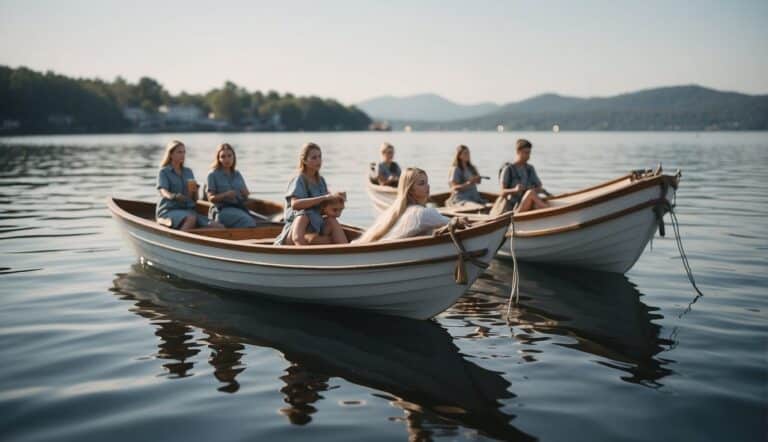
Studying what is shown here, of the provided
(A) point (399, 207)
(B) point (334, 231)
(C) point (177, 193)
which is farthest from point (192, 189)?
(A) point (399, 207)

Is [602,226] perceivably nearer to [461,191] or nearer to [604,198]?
[604,198]

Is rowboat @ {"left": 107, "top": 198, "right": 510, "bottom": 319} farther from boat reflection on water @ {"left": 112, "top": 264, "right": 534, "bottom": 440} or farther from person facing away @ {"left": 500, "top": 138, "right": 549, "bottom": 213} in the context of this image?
person facing away @ {"left": 500, "top": 138, "right": 549, "bottom": 213}

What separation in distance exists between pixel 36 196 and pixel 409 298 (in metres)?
17.3

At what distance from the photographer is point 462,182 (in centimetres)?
1278

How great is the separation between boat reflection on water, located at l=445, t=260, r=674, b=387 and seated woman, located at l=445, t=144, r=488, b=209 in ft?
8.09

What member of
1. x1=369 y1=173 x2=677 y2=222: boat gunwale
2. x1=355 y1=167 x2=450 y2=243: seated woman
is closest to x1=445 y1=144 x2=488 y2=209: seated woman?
x1=369 y1=173 x2=677 y2=222: boat gunwale

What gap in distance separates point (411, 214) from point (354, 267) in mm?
881

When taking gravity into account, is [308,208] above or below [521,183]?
below

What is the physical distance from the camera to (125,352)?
6.38 m

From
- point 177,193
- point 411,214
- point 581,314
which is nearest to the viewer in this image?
point 411,214

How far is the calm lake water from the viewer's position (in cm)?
480

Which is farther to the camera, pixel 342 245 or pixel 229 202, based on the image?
pixel 229 202

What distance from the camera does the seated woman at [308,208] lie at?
24.9ft

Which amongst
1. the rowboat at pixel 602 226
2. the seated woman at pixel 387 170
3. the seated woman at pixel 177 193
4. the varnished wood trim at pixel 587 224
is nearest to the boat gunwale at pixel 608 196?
the rowboat at pixel 602 226
